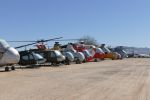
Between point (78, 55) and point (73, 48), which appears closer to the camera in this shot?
point (78, 55)

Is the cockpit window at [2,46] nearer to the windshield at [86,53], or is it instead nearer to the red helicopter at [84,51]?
the red helicopter at [84,51]

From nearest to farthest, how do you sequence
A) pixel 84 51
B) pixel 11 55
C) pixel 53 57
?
pixel 11 55
pixel 53 57
pixel 84 51

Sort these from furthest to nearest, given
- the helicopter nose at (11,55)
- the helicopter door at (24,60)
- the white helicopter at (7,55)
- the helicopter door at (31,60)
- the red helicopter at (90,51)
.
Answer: the red helicopter at (90,51)
the helicopter door at (31,60)
the helicopter door at (24,60)
the helicopter nose at (11,55)
the white helicopter at (7,55)

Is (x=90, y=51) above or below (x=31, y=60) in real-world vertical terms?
below

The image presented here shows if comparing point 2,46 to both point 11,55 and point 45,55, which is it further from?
point 45,55

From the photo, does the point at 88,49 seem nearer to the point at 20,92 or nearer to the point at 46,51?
the point at 46,51

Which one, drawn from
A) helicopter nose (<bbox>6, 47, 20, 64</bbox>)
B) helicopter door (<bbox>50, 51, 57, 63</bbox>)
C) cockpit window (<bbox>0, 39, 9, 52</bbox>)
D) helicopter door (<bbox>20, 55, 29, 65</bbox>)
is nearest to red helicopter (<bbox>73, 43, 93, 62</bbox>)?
helicopter door (<bbox>50, 51, 57, 63</bbox>)

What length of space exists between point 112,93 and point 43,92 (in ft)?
8.28

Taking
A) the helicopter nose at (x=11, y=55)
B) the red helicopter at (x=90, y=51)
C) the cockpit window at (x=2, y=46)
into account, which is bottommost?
the red helicopter at (x=90, y=51)

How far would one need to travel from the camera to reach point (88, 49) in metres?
67.1

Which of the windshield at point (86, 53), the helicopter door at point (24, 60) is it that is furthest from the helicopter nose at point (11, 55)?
the windshield at point (86, 53)

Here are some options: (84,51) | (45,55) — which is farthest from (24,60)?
(84,51)

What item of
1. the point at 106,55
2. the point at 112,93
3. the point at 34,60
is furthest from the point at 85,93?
the point at 106,55

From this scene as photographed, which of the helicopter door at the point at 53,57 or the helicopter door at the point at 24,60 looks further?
the helicopter door at the point at 53,57
